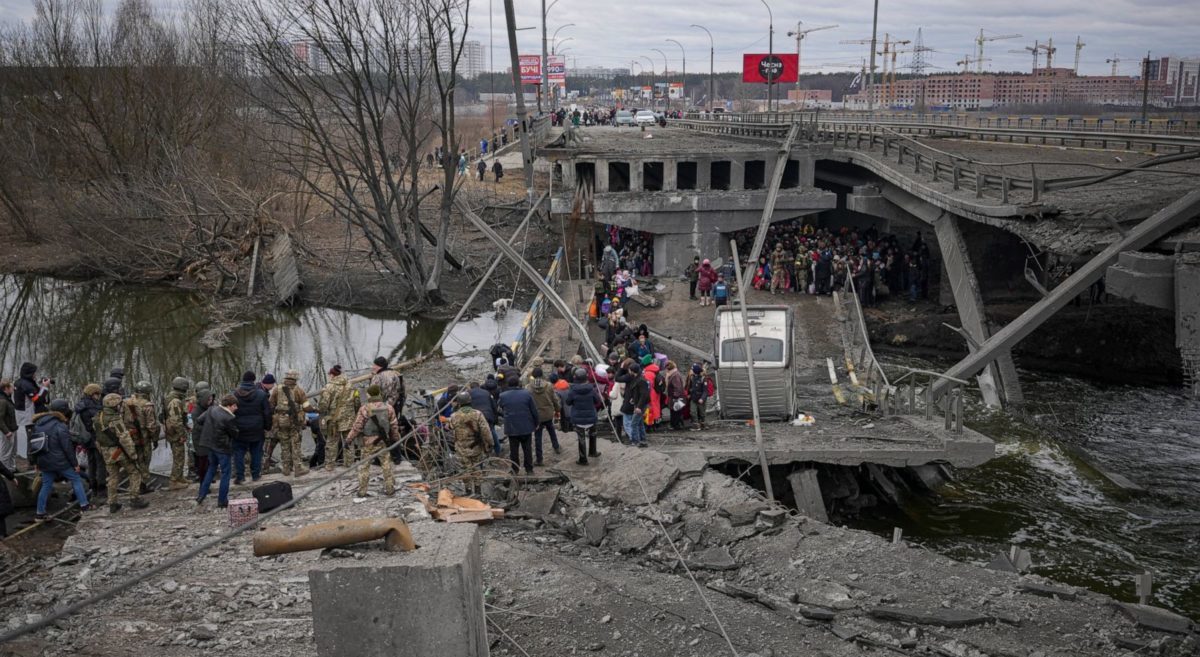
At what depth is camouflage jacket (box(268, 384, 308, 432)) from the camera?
43.5 ft

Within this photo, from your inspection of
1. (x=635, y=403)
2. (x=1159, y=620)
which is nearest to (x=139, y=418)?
(x=635, y=403)

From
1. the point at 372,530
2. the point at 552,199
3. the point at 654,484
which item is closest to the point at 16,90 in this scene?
the point at 552,199

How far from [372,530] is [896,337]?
24749mm

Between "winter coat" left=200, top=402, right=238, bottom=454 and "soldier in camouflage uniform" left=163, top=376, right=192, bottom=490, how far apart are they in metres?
0.86

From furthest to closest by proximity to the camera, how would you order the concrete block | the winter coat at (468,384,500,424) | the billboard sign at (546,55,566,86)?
the billboard sign at (546,55,566,86) < the winter coat at (468,384,500,424) < the concrete block

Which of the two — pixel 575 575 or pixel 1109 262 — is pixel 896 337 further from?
pixel 575 575

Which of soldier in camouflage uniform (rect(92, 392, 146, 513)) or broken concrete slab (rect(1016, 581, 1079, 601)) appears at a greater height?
soldier in camouflage uniform (rect(92, 392, 146, 513))

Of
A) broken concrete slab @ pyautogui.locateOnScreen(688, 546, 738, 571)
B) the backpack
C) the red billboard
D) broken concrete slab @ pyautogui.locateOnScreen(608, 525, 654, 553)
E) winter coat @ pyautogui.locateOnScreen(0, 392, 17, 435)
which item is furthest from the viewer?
the red billboard

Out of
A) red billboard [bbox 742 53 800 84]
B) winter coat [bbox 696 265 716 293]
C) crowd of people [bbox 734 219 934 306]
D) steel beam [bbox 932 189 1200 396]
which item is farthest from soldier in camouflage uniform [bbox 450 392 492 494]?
red billboard [bbox 742 53 800 84]

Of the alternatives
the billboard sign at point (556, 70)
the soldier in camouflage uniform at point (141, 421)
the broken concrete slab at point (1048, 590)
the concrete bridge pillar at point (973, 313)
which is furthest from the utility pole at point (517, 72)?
the billboard sign at point (556, 70)

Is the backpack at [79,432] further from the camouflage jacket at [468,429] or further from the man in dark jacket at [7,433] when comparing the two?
the camouflage jacket at [468,429]

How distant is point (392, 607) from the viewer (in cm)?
719

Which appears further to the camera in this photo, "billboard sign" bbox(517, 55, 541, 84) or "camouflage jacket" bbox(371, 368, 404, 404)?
"billboard sign" bbox(517, 55, 541, 84)

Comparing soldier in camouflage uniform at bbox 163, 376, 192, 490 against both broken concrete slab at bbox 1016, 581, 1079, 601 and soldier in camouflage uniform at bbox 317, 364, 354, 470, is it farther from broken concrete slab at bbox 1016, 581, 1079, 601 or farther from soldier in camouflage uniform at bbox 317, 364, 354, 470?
broken concrete slab at bbox 1016, 581, 1079, 601
